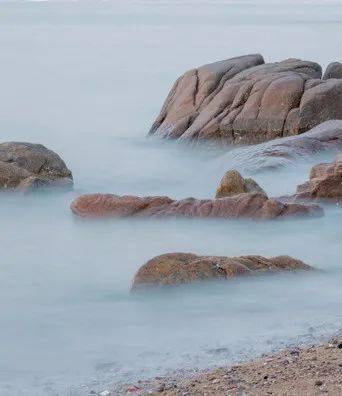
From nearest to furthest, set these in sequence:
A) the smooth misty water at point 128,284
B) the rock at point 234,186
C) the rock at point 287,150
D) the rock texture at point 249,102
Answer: the smooth misty water at point 128,284
the rock at point 234,186
the rock at point 287,150
the rock texture at point 249,102

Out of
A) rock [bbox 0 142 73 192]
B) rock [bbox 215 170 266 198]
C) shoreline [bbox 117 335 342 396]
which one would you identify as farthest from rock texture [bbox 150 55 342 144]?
shoreline [bbox 117 335 342 396]

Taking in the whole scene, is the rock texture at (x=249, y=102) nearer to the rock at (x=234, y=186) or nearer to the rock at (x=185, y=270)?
the rock at (x=234, y=186)

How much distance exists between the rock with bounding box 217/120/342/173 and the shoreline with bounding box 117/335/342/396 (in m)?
8.84

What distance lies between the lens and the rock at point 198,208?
13070 millimetres

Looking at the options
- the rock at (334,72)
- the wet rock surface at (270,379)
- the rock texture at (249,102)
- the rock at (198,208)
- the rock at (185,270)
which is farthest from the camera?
the rock at (334,72)

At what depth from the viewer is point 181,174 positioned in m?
18.5

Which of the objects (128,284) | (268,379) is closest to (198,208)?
(128,284)

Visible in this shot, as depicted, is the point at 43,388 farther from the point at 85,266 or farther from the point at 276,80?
the point at 276,80

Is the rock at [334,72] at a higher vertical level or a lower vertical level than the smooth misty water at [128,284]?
higher

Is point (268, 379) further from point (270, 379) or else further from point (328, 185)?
point (328, 185)

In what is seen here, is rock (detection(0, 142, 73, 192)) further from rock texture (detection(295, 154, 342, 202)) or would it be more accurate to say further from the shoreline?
the shoreline

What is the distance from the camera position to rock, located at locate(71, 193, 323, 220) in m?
13.1

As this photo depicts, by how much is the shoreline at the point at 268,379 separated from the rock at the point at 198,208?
5198mm

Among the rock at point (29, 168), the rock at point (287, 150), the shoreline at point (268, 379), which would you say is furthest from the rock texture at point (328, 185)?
the shoreline at point (268, 379)
